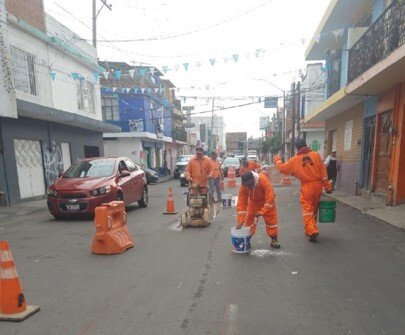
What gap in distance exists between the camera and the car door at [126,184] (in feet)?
31.1

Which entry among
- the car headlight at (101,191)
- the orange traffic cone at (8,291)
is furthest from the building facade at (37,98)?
the orange traffic cone at (8,291)

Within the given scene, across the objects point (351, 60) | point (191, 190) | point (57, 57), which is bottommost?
point (191, 190)

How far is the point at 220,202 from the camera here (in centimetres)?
1178

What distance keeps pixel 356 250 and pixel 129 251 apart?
148 inches

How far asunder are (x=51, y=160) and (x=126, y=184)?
6.53m

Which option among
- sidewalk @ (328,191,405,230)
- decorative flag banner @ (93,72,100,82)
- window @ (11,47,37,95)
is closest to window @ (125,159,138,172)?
window @ (11,47,37,95)

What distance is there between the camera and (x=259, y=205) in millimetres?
5902

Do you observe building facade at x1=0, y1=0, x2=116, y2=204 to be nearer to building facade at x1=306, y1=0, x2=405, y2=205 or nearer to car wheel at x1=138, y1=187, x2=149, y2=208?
car wheel at x1=138, y1=187, x2=149, y2=208

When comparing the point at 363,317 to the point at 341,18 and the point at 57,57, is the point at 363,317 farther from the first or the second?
the point at 57,57

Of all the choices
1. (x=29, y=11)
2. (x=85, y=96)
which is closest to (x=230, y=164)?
(x=85, y=96)

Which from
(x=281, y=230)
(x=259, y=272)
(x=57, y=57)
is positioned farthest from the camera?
(x=57, y=57)

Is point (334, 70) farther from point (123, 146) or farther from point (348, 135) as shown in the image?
point (123, 146)

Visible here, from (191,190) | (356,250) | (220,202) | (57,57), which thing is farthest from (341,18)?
(57,57)

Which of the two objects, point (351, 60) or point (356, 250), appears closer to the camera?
point (356, 250)
